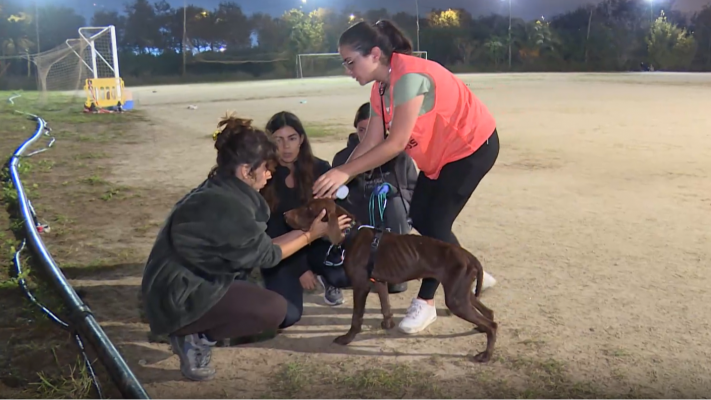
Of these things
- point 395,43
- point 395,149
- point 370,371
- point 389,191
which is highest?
point 395,43

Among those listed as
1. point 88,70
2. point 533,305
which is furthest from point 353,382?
point 88,70

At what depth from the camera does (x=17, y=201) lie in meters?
6.55

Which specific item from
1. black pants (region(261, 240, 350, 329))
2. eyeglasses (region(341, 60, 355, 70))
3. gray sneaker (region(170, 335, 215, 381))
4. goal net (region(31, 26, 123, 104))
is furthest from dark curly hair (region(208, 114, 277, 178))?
goal net (region(31, 26, 123, 104))

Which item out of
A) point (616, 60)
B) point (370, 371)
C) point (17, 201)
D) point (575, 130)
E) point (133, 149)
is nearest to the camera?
point (370, 371)

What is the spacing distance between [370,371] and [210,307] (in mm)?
846

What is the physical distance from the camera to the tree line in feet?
197

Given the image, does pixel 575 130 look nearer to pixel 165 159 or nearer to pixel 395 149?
pixel 165 159

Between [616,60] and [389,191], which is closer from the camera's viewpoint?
[389,191]

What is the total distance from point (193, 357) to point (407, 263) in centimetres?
115

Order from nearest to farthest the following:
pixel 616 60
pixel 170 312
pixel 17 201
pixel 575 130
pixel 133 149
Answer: pixel 170 312 → pixel 17 201 → pixel 133 149 → pixel 575 130 → pixel 616 60

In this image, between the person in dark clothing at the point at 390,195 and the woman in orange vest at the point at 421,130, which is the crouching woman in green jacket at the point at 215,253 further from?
the person in dark clothing at the point at 390,195

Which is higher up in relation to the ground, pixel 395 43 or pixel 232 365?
pixel 395 43

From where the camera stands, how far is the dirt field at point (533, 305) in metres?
3.03

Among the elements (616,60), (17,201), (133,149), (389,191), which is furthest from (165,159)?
(616,60)
